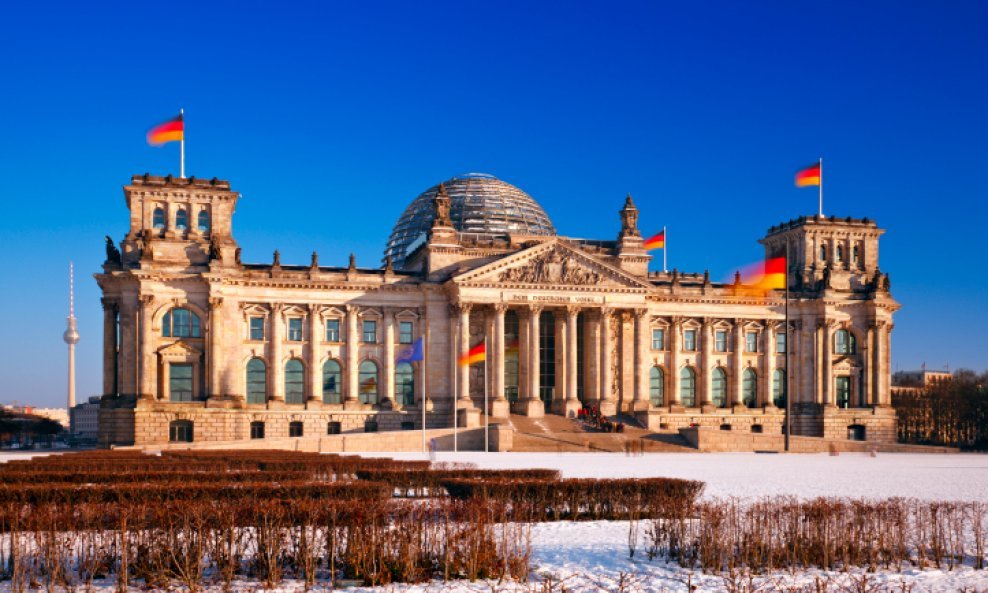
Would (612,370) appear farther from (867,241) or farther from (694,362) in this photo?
(867,241)

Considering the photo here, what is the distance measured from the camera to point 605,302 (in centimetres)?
8556

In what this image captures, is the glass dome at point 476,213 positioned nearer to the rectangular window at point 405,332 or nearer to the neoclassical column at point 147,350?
the rectangular window at point 405,332

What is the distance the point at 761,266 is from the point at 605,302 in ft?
72.8

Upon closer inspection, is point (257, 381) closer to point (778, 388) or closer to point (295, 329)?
point (295, 329)

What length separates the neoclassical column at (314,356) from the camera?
82875mm

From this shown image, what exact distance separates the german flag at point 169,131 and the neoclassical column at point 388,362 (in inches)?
859

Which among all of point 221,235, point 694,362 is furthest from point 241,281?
point 694,362

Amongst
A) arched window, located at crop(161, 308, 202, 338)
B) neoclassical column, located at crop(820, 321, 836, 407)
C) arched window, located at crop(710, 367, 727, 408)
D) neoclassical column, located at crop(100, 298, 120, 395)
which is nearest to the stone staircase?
arched window, located at crop(710, 367, 727, 408)

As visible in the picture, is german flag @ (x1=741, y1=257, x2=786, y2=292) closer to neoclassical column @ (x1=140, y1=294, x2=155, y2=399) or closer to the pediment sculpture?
the pediment sculpture

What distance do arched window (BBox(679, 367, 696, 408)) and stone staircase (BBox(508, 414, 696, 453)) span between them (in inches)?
568

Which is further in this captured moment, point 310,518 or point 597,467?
point 597,467

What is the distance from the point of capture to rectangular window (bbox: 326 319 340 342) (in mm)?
84125

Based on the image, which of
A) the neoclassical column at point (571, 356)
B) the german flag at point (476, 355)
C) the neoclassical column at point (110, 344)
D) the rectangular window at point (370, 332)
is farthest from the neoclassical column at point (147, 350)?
the neoclassical column at point (571, 356)

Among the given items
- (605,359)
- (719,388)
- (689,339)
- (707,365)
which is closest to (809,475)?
(605,359)
